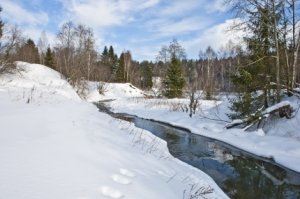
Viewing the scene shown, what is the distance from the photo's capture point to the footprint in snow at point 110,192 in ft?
13.1

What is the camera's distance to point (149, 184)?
506 centimetres

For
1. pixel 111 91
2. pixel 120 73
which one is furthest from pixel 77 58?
pixel 120 73

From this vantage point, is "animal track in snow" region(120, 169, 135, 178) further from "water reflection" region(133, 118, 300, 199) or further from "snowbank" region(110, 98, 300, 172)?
"snowbank" region(110, 98, 300, 172)

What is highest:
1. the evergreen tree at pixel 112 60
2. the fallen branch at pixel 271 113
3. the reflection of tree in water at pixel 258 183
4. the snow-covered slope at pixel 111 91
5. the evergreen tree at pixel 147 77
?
the evergreen tree at pixel 112 60

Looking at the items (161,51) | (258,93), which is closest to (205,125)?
(258,93)

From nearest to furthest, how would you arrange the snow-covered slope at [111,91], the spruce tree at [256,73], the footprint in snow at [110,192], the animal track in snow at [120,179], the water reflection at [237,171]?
the footprint in snow at [110,192]
the animal track in snow at [120,179]
the water reflection at [237,171]
the spruce tree at [256,73]
the snow-covered slope at [111,91]

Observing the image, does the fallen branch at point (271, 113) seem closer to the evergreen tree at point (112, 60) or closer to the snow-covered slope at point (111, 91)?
the snow-covered slope at point (111, 91)

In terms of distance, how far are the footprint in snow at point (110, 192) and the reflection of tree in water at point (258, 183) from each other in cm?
422

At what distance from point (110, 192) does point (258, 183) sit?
240 inches

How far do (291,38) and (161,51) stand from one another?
47953 millimetres

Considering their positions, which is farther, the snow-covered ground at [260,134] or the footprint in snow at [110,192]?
the snow-covered ground at [260,134]

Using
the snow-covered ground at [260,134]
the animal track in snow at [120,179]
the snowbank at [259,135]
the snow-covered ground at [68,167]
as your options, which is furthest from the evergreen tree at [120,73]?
the animal track in snow at [120,179]

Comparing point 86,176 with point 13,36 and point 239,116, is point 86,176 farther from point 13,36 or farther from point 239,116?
point 13,36

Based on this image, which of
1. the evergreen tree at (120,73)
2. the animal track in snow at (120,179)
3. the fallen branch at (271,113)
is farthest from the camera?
the evergreen tree at (120,73)
